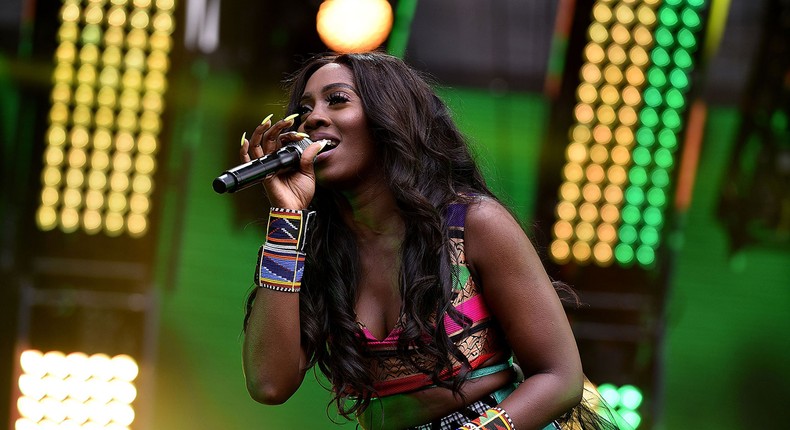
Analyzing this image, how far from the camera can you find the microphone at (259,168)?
1.58 meters

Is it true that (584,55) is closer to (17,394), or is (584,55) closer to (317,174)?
(317,174)

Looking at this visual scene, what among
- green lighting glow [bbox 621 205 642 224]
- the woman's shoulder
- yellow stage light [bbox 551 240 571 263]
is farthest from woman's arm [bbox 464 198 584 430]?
green lighting glow [bbox 621 205 642 224]

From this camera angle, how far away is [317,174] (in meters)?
1.72

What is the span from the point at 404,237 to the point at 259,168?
308mm

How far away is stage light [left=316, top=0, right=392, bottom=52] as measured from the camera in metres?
3.35

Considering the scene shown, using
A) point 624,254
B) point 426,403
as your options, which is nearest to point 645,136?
point 624,254

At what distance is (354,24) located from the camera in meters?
3.38

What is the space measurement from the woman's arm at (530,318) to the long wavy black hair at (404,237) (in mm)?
77

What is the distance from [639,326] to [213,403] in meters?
1.60

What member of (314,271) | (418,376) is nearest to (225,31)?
(314,271)

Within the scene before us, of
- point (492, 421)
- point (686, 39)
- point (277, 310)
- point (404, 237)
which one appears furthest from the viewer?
point (686, 39)

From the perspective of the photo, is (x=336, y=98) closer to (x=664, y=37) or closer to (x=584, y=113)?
(x=584, y=113)

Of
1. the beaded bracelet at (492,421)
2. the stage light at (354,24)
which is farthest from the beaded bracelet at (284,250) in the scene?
the stage light at (354,24)

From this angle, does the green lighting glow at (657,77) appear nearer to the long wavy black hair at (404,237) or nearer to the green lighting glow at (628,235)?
the green lighting glow at (628,235)
